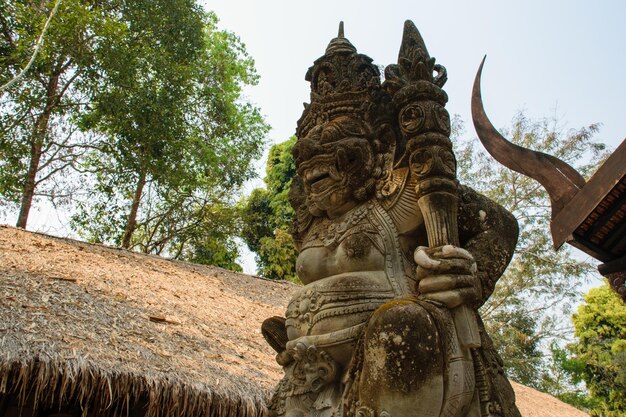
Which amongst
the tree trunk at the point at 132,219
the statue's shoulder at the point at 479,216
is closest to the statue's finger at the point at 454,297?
the statue's shoulder at the point at 479,216

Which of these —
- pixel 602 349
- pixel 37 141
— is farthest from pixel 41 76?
pixel 602 349

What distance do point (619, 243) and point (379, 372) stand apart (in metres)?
3.23

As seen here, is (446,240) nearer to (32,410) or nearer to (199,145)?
(32,410)

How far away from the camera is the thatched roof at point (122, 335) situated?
557 cm

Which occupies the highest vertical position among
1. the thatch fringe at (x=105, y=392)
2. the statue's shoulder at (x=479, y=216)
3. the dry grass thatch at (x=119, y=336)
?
the statue's shoulder at (x=479, y=216)

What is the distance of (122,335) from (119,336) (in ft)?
0.27

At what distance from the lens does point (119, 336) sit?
6.47 m

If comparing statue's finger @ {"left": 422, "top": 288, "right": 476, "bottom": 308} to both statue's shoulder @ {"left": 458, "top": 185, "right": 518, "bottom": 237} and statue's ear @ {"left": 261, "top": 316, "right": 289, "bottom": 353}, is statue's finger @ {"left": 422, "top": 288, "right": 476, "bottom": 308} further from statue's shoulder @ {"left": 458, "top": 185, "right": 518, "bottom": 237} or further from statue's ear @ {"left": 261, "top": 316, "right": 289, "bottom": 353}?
statue's ear @ {"left": 261, "top": 316, "right": 289, "bottom": 353}

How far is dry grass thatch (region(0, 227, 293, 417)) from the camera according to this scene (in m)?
5.57

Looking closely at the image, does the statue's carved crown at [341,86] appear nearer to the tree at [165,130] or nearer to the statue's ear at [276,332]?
the statue's ear at [276,332]

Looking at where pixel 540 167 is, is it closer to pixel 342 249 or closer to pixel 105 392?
pixel 342 249

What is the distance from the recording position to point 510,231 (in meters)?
3.42

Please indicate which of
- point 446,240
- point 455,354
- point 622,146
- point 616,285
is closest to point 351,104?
point 446,240

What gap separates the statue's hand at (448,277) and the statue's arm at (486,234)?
0.24 meters
